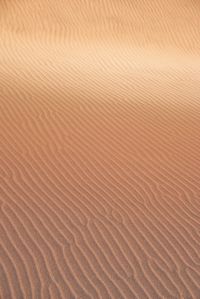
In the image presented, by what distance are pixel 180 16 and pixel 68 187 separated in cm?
1335

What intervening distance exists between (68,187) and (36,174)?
47 cm

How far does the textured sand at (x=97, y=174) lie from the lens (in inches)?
176

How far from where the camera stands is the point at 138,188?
20.1 feet

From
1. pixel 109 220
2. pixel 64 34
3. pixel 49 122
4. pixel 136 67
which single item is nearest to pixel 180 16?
pixel 64 34

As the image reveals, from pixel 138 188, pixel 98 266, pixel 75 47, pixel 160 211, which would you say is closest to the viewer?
pixel 98 266

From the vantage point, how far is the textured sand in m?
4.47

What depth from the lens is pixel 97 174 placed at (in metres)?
6.41

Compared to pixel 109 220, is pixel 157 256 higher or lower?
lower

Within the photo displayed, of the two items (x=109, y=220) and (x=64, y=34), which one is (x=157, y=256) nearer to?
(x=109, y=220)

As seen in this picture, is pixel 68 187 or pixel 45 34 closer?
pixel 68 187

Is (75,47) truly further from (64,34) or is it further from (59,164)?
(59,164)

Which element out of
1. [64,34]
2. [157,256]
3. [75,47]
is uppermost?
[64,34]

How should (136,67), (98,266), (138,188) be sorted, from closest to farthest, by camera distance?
1. (98,266)
2. (138,188)
3. (136,67)

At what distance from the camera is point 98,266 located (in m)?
4.55
